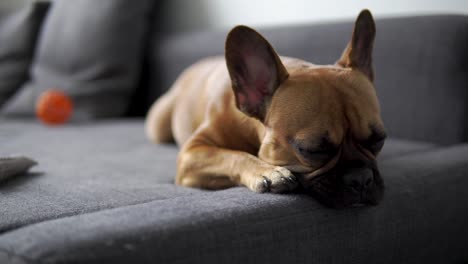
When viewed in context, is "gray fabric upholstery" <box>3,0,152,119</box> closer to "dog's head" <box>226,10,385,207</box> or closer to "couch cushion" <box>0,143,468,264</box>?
"dog's head" <box>226,10,385,207</box>

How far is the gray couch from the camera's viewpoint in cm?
113

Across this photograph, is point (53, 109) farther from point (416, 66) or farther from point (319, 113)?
point (319, 113)

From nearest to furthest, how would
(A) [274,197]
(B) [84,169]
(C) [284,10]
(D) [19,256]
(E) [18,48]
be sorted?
(D) [19,256] < (A) [274,197] < (B) [84,169] < (C) [284,10] < (E) [18,48]

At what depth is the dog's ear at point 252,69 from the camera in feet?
5.17

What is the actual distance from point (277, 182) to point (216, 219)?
0.28 m

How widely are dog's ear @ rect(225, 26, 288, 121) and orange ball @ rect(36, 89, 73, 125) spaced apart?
169cm

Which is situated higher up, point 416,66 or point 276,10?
point 276,10

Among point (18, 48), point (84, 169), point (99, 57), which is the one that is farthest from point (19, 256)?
point (18, 48)


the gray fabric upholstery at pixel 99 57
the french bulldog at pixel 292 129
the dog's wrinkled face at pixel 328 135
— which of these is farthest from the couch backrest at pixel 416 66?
the gray fabric upholstery at pixel 99 57

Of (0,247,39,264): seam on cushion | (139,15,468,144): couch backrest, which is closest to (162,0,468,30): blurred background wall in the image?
(139,15,468,144): couch backrest

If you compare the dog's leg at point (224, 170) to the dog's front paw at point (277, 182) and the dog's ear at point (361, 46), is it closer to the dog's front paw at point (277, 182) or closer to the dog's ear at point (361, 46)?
the dog's front paw at point (277, 182)

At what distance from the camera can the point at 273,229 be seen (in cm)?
126

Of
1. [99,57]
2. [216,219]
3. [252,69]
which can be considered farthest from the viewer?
[99,57]

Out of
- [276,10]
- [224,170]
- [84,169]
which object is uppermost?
[276,10]
